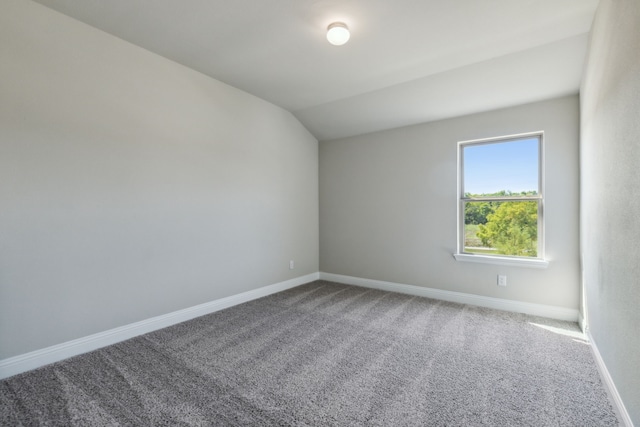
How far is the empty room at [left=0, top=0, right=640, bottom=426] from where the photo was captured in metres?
1.75

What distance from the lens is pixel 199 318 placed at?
314cm

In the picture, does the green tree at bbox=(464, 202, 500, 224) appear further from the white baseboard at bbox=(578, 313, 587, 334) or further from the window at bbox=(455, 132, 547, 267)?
the white baseboard at bbox=(578, 313, 587, 334)

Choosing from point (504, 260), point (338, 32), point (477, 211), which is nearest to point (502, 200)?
point (477, 211)

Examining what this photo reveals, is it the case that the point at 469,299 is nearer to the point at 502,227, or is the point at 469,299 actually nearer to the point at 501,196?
the point at 502,227

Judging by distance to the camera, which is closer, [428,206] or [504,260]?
[504,260]

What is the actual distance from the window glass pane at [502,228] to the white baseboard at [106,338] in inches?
113

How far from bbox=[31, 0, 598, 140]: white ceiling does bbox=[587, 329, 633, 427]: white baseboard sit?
2.39 m

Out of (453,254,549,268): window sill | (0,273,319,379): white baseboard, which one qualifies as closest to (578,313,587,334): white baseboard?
(453,254,549,268): window sill

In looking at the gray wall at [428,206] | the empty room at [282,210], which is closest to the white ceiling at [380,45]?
the empty room at [282,210]

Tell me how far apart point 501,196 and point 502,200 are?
5 cm

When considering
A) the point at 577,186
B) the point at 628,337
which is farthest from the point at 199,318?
the point at 577,186

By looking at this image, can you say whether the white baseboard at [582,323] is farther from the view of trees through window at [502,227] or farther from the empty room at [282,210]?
the view of trees through window at [502,227]

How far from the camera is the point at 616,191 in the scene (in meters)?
1.60

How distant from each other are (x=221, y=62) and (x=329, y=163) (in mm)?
2270
